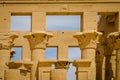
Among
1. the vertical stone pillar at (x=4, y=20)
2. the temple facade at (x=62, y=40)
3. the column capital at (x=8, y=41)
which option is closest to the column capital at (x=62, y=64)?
the temple facade at (x=62, y=40)

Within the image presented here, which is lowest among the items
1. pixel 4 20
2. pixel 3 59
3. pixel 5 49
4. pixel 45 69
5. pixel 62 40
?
pixel 45 69

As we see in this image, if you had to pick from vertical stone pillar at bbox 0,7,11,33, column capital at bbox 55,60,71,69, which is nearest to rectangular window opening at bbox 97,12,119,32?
column capital at bbox 55,60,71,69

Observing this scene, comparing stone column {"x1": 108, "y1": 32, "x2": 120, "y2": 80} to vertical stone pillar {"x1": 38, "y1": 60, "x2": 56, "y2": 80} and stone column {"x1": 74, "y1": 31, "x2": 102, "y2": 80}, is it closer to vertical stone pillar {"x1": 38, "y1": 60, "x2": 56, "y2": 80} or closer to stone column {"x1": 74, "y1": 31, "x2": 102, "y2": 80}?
stone column {"x1": 74, "y1": 31, "x2": 102, "y2": 80}

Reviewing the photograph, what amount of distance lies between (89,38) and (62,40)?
22.7 ft

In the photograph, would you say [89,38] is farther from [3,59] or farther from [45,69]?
[3,59]

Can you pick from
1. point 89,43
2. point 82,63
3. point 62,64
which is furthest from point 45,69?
point 62,64

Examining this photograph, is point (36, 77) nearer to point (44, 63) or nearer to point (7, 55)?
point (44, 63)

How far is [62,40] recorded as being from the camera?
2970 cm

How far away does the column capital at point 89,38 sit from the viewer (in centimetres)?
2286

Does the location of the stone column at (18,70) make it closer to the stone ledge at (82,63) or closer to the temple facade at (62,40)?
the temple facade at (62,40)

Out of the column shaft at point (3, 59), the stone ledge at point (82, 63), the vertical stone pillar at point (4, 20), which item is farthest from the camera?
the vertical stone pillar at point (4, 20)

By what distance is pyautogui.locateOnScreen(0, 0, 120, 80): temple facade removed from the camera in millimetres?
21953

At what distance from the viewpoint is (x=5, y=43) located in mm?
24609

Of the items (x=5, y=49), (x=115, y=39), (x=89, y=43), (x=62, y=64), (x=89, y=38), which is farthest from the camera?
(x=62, y=64)
